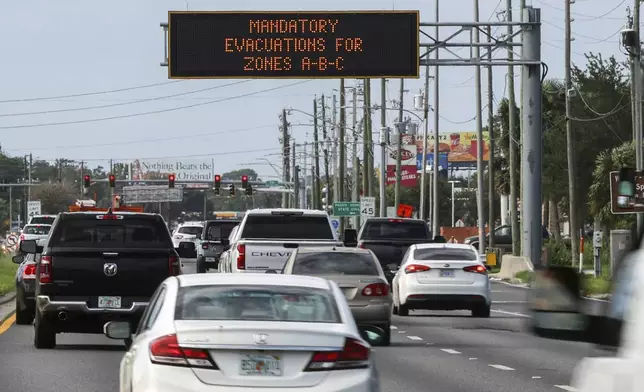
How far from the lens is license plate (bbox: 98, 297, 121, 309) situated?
64.0ft

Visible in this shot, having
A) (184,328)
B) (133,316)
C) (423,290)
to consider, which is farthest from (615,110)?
(184,328)

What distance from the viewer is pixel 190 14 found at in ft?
127

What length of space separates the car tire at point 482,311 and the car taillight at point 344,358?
19847 mm

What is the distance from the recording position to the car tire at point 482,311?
96.8 ft

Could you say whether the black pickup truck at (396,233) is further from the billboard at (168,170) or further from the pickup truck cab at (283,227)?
the billboard at (168,170)

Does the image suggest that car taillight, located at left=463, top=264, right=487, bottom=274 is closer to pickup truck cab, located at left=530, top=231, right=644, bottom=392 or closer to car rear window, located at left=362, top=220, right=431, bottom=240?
car rear window, located at left=362, top=220, right=431, bottom=240

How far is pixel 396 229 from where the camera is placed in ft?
123

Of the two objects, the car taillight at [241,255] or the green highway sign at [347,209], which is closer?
the car taillight at [241,255]

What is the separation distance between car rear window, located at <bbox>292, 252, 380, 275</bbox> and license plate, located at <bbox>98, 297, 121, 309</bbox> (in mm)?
4038

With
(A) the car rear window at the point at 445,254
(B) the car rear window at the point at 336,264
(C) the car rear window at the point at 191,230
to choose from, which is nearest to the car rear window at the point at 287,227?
(A) the car rear window at the point at 445,254

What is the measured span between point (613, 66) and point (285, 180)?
275 feet

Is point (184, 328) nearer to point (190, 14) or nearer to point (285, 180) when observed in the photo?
point (190, 14)

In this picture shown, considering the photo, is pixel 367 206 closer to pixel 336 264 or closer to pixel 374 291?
pixel 336 264

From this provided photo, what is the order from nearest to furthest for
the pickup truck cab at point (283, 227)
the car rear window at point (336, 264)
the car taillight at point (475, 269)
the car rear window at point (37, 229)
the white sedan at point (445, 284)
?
the car rear window at point (336, 264), the pickup truck cab at point (283, 227), the white sedan at point (445, 284), the car taillight at point (475, 269), the car rear window at point (37, 229)
